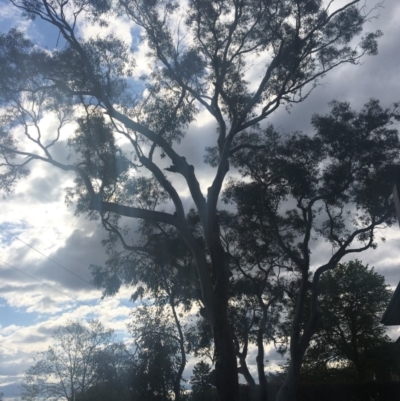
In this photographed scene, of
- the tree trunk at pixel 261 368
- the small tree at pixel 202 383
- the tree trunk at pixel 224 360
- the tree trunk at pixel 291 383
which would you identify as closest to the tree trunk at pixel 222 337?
the tree trunk at pixel 224 360

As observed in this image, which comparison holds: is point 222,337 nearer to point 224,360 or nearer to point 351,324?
point 224,360

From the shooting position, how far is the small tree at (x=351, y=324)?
31750 mm

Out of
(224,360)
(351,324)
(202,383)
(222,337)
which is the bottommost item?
(224,360)

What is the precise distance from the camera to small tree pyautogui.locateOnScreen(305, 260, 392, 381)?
31750 millimetres

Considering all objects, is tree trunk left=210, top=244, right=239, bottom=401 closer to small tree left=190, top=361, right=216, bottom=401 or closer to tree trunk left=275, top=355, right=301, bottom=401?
tree trunk left=275, top=355, right=301, bottom=401

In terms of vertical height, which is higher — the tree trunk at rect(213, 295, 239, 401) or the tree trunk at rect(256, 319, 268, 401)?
the tree trunk at rect(256, 319, 268, 401)

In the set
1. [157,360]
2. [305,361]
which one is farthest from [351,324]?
[157,360]

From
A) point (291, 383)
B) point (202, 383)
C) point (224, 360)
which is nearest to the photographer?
point (224, 360)

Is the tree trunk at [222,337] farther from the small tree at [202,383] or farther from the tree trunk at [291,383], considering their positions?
the small tree at [202,383]

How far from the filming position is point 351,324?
32594 mm

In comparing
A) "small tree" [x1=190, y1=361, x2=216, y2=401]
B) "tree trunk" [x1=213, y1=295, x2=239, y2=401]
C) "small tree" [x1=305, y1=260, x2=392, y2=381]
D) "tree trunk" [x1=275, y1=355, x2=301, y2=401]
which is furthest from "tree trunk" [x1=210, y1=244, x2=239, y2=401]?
"small tree" [x1=305, y1=260, x2=392, y2=381]

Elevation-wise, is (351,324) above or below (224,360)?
above

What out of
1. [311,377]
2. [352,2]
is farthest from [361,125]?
[311,377]

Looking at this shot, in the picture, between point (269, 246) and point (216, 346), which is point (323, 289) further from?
point (216, 346)
